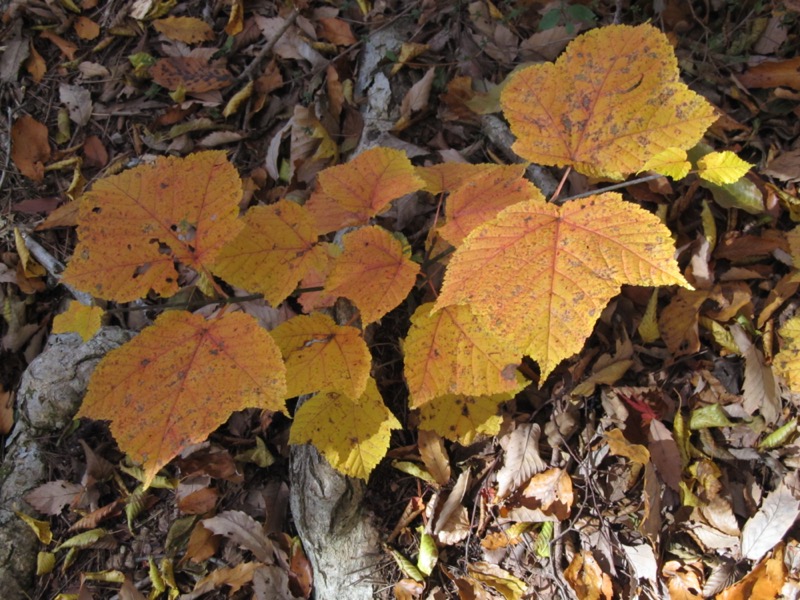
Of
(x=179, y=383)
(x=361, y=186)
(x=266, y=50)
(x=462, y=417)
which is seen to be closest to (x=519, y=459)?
(x=462, y=417)

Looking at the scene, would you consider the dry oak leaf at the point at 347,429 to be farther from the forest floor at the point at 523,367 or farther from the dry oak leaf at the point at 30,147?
the dry oak leaf at the point at 30,147

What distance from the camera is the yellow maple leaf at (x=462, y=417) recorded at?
6.95 ft

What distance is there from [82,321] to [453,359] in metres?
1.26

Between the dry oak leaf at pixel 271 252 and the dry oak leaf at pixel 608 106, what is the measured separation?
29.0 inches

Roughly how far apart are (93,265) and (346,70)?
2124 mm

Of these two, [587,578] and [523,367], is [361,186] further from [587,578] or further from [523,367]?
[587,578]

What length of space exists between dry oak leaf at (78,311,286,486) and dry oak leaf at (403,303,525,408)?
0.47 metres

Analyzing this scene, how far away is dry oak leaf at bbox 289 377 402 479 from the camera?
6.67 feet

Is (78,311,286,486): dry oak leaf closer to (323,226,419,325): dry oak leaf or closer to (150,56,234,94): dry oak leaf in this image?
(323,226,419,325): dry oak leaf

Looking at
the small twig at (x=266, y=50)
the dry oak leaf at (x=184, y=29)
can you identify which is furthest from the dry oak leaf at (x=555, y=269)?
the dry oak leaf at (x=184, y=29)

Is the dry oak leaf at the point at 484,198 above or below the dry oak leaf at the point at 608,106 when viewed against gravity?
below

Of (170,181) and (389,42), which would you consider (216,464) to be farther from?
(389,42)

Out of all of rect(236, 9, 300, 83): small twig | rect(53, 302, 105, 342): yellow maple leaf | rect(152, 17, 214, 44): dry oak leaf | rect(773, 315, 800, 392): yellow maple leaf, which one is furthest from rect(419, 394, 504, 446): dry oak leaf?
rect(152, 17, 214, 44): dry oak leaf

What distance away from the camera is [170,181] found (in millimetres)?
1674
